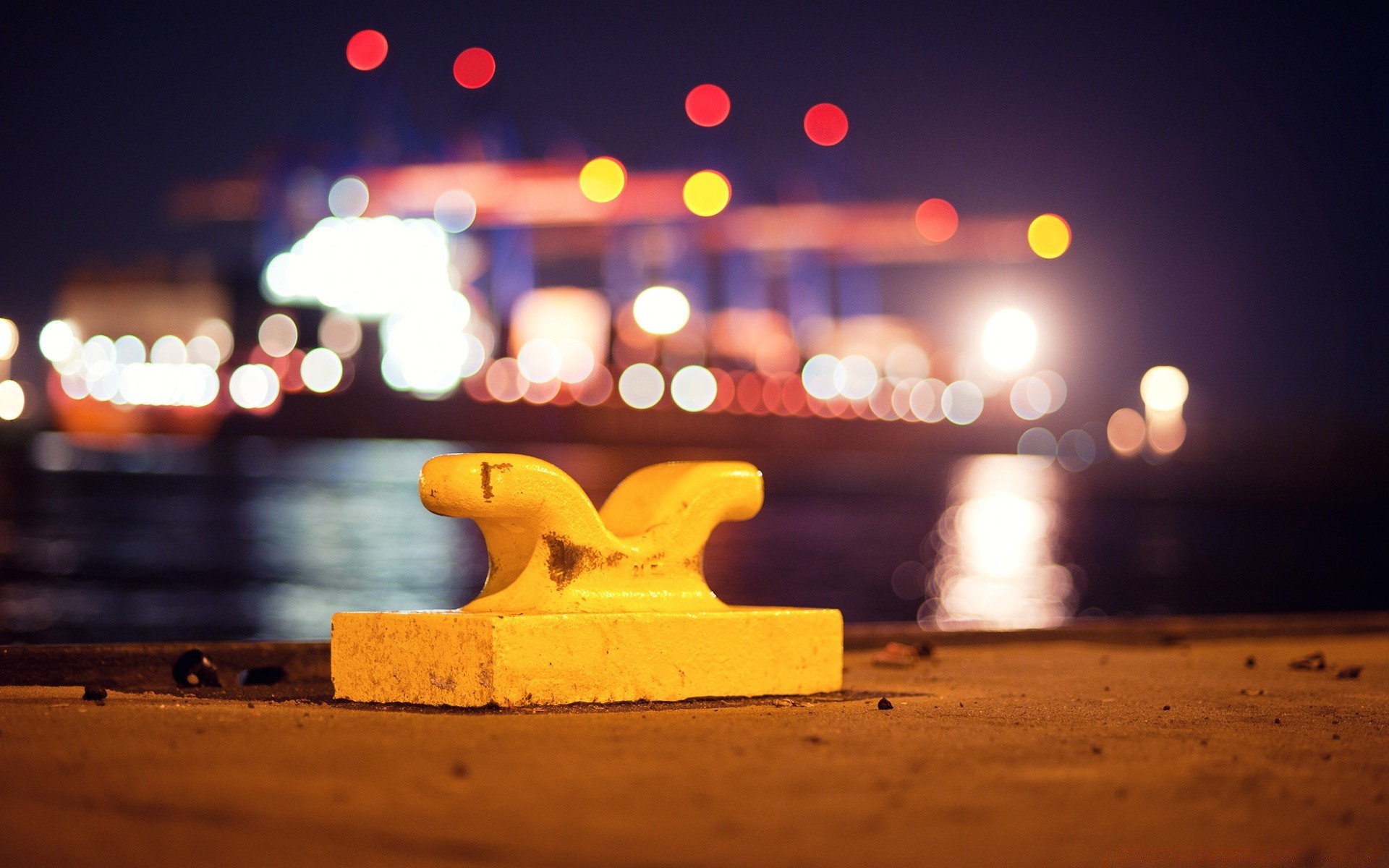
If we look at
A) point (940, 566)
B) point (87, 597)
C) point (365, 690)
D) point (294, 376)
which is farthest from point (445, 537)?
point (294, 376)

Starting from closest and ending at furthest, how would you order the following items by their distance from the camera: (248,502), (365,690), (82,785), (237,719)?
1. (82,785)
2. (237,719)
3. (365,690)
4. (248,502)

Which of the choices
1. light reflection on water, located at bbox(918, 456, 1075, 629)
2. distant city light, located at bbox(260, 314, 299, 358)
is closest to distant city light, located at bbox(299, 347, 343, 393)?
distant city light, located at bbox(260, 314, 299, 358)

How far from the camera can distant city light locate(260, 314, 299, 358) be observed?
74562mm

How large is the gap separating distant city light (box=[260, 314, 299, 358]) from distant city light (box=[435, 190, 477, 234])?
10.0 m

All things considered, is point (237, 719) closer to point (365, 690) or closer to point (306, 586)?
point (365, 690)

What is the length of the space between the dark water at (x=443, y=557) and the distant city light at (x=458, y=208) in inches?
466

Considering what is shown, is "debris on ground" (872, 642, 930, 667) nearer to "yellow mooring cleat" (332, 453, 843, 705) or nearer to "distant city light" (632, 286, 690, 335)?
"yellow mooring cleat" (332, 453, 843, 705)

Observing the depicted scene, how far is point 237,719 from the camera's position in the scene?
9.05 feet

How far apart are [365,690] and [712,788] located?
4.36 ft

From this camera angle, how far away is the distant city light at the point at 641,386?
236 ft

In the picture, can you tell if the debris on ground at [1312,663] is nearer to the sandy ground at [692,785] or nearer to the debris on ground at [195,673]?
the sandy ground at [692,785]

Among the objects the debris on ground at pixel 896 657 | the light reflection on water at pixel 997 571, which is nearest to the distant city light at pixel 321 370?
the light reflection on water at pixel 997 571

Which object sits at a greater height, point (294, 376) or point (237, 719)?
point (294, 376)

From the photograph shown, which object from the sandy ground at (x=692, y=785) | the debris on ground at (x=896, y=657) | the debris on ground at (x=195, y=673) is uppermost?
the sandy ground at (x=692, y=785)
